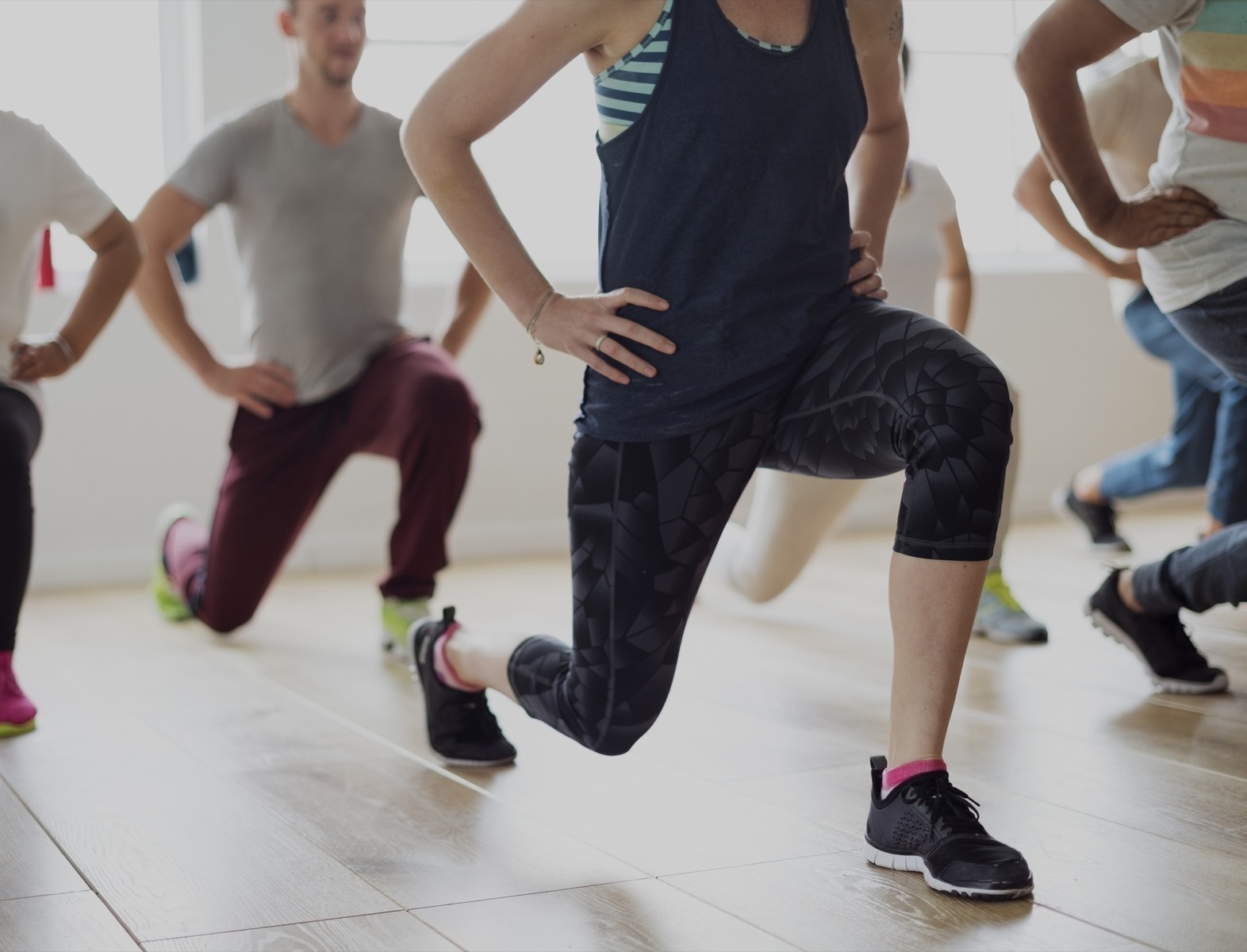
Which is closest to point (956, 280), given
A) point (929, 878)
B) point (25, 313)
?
point (25, 313)

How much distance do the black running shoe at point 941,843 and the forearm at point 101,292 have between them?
5.56ft

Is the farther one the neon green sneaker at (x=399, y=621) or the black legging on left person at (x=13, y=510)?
the neon green sneaker at (x=399, y=621)

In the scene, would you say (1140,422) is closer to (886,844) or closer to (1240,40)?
(1240,40)

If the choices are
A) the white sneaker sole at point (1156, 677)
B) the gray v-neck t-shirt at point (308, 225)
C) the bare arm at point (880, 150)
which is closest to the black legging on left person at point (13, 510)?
the gray v-neck t-shirt at point (308, 225)

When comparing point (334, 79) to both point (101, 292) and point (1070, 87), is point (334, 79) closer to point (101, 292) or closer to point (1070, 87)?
point (101, 292)

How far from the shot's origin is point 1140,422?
18.9 feet

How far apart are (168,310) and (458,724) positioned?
1.53 metres

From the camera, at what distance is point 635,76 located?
5.38ft

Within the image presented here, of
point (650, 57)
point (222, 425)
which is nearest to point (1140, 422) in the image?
point (222, 425)

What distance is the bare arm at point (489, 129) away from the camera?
1636 mm

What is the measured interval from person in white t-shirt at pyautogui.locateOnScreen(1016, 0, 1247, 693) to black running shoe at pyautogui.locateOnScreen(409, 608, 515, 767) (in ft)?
3.66

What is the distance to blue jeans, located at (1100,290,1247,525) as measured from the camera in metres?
3.36

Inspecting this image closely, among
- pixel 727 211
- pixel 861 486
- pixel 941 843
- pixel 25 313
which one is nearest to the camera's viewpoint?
pixel 941 843

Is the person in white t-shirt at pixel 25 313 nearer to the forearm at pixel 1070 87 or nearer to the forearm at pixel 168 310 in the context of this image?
the forearm at pixel 168 310
